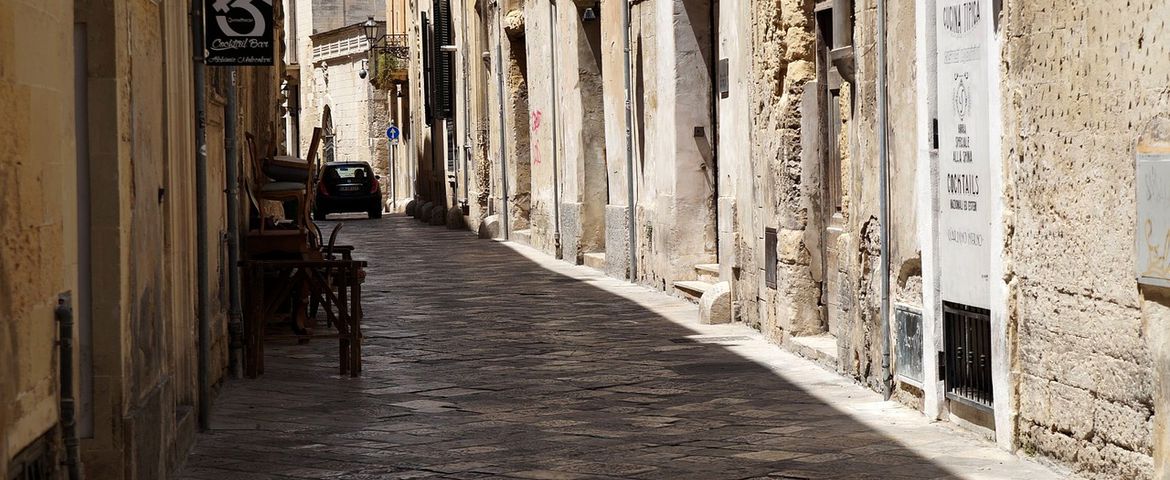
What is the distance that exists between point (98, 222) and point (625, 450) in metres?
2.58

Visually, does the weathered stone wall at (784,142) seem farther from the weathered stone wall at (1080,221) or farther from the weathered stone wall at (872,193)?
the weathered stone wall at (1080,221)

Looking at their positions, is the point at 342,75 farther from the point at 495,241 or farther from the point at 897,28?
the point at 897,28

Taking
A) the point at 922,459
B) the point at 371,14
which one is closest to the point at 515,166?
the point at 922,459

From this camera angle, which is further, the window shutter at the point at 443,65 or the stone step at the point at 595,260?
the window shutter at the point at 443,65

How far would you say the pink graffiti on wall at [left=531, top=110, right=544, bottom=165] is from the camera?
22.3 meters

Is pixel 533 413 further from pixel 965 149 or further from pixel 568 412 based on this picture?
pixel 965 149

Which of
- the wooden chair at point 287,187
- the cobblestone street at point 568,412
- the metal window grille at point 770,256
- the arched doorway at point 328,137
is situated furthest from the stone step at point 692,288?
the arched doorway at point 328,137

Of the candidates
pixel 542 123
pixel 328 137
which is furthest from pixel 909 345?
pixel 328 137

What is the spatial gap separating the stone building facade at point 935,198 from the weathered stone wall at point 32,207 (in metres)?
3.41

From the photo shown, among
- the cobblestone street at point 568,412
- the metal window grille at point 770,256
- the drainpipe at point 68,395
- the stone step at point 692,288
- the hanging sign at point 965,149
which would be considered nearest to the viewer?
the drainpipe at point 68,395

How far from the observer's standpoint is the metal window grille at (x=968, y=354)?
7.19m

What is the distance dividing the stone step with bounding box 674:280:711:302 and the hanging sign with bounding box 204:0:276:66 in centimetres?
564

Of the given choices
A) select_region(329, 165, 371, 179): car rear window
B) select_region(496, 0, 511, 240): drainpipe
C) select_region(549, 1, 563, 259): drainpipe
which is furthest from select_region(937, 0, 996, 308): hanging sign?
select_region(329, 165, 371, 179): car rear window

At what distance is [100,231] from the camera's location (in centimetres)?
558
